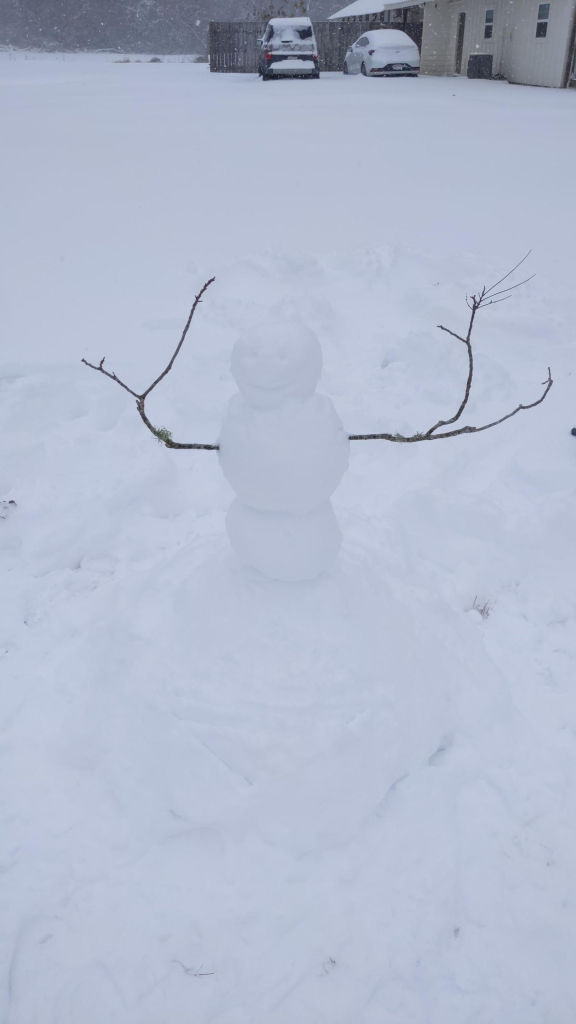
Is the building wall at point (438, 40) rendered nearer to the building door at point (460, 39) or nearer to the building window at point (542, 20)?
the building door at point (460, 39)

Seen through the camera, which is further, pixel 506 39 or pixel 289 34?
pixel 506 39

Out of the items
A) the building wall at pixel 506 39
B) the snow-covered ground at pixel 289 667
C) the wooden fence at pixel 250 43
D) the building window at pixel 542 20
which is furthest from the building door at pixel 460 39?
the snow-covered ground at pixel 289 667

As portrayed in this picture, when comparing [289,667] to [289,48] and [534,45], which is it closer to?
[534,45]

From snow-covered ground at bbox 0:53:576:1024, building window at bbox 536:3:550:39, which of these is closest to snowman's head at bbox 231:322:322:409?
snow-covered ground at bbox 0:53:576:1024

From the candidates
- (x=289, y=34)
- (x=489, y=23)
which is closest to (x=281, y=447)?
(x=289, y=34)

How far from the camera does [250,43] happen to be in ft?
67.0

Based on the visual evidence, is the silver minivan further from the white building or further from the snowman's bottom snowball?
the snowman's bottom snowball

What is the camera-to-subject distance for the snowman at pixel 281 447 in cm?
207

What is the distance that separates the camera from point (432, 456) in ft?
14.8

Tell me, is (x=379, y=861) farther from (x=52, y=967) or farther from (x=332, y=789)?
(x=52, y=967)

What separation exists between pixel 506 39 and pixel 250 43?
26.3ft

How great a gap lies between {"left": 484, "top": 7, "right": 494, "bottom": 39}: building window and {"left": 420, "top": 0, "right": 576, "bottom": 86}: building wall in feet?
0.30

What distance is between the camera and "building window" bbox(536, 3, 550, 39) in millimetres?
14810

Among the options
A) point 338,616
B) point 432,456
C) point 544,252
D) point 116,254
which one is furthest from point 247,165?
point 338,616
